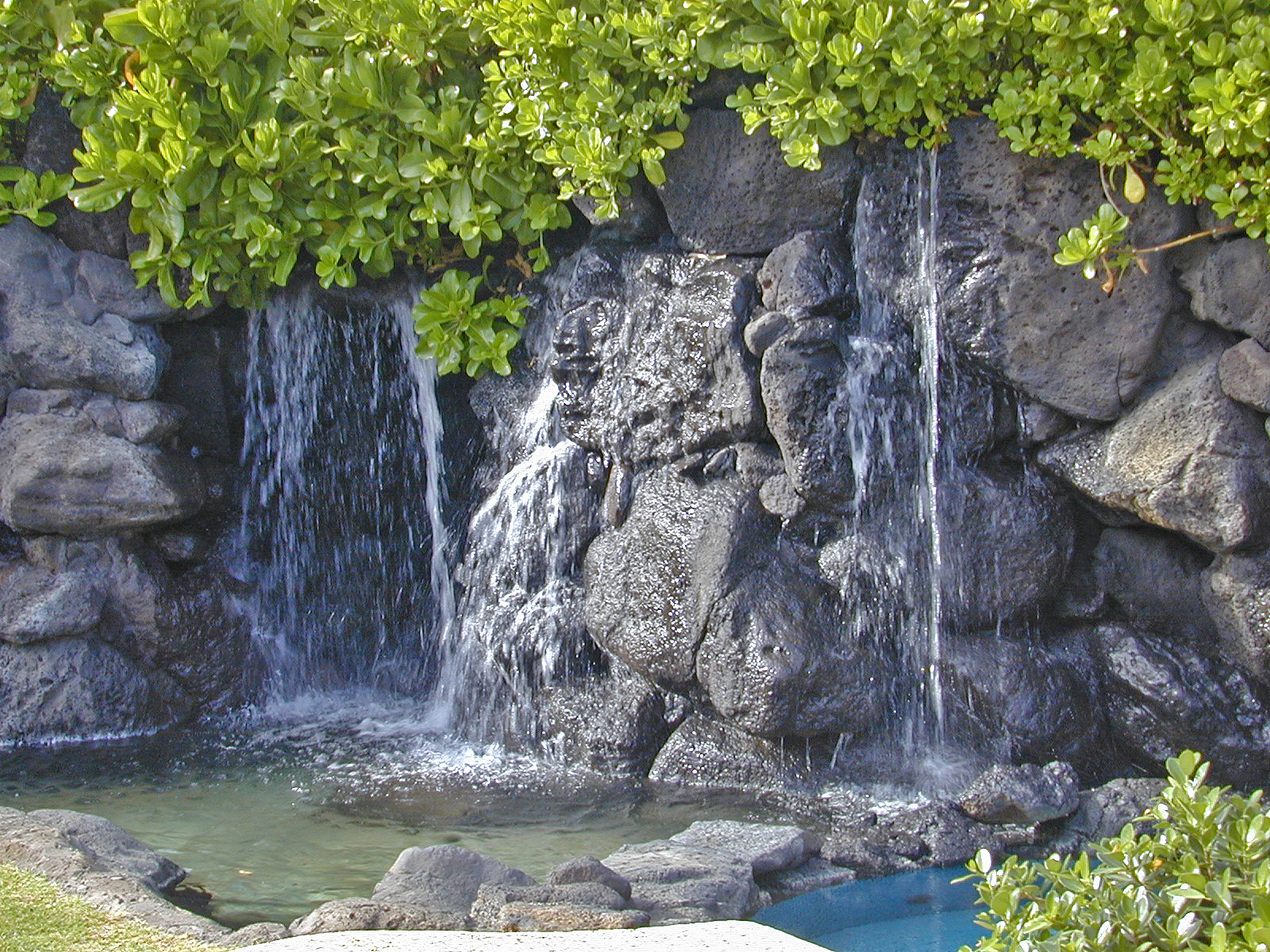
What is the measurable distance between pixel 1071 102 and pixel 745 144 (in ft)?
4.81

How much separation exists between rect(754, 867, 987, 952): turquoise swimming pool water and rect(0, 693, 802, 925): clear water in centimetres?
83

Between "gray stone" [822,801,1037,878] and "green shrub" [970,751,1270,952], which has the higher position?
"green shrub" [970,751,1270,952]

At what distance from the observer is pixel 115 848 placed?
4.61 metres

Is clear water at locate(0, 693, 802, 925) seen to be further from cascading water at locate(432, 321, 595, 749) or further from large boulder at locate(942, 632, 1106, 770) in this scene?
large boulder at locate(942, 632, 1106, 770)

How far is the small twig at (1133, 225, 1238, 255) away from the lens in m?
5.07

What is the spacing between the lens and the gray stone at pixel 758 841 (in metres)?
4.71

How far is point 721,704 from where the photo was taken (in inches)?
227

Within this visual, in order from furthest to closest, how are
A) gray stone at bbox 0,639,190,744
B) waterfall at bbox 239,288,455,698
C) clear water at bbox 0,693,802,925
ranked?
waterfall at bbox 239,288,455,698 → gray stone at bbox 0,639,190,744 → clear water at bbox 0,693,802,925

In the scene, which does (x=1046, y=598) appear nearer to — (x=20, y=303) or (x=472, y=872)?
(x=472, y=872)

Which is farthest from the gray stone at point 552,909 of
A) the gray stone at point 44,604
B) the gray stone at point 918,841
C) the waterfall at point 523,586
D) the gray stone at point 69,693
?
the gray stone at point 44,604

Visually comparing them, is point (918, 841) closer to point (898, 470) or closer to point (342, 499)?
point (898, 470)

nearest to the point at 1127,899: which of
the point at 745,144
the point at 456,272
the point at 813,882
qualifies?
the point at 813,882

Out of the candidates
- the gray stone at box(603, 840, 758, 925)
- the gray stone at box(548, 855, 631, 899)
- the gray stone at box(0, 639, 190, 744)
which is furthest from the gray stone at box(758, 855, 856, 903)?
the gray stone at box(0, 639, 190, 744)

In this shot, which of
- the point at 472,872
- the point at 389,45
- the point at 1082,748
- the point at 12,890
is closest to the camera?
the point at 12,890
